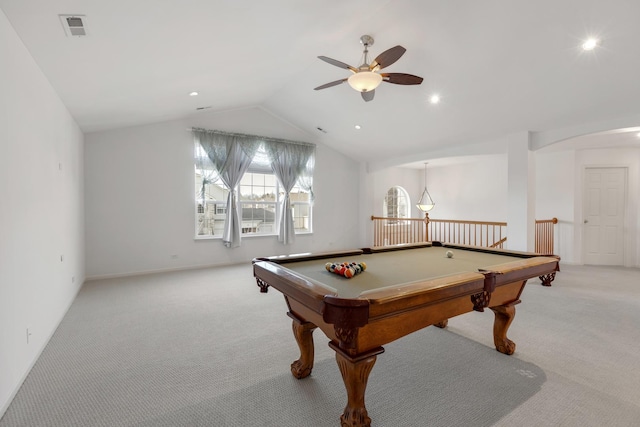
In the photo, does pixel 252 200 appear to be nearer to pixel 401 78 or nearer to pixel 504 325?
pixel 401 78

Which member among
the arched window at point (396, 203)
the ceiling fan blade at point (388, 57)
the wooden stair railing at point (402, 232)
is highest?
the ceiling fan blade at point (388, 57)

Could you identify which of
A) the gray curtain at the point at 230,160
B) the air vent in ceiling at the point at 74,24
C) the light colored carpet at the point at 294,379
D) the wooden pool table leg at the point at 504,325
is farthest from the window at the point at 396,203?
the air vent in ceiling at the point at 74,24

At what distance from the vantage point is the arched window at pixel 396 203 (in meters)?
8.80

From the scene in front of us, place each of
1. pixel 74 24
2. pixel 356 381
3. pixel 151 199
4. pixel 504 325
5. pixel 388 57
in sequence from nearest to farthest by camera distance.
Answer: pixel 356 381, pixel 74 24, pixel 504 325, pixel 388 57, pixel 151 199

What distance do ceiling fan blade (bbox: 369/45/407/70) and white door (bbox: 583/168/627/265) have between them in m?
5.92

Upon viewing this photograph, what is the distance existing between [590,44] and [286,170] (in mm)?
4916

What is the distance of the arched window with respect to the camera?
28.9 feet

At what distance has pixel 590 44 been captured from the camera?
291 centimetres

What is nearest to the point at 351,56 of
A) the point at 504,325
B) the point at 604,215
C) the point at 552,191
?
the point at 504,325

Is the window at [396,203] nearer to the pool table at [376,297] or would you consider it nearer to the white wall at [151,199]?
the white wall at [151,199]

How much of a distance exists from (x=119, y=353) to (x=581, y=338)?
4.06 metres

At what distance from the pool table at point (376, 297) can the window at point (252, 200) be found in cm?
391

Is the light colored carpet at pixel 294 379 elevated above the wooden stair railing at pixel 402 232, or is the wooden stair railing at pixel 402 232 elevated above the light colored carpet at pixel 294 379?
the wooden stair railing at pixel 402 232

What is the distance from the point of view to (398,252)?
2.98m
